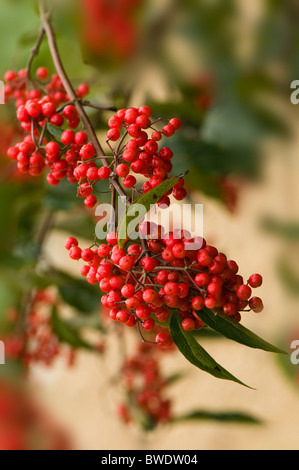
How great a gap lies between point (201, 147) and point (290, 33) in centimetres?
39

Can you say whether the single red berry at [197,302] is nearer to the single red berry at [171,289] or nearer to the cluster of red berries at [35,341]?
the single red berry at [171,289]

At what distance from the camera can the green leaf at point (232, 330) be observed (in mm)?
306

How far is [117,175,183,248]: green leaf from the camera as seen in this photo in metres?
0.30

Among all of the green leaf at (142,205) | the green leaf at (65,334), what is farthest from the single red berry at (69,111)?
the green leaf at (65,334)

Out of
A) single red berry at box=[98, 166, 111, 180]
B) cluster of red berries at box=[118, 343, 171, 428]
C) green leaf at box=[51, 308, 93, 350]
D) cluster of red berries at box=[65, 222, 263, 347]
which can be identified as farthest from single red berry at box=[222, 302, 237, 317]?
cluster of red berries at box=[118, 343, 171, 428]

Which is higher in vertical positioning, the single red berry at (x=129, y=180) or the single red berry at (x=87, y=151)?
the single red berry at (x=87, y=151)

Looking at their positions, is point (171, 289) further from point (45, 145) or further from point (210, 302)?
point (45, 145)

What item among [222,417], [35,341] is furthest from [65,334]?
[222,417]

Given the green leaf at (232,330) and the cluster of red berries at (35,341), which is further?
the cluster of red berries at (35,341)

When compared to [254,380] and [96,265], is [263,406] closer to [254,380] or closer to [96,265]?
[254,380]

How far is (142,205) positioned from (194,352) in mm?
94

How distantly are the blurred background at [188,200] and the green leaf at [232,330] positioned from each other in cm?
33

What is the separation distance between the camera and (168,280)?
12.4 inches
